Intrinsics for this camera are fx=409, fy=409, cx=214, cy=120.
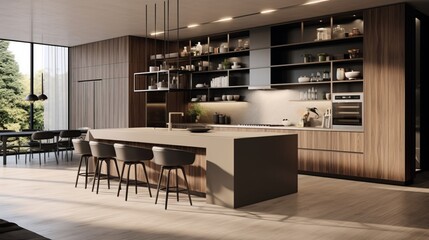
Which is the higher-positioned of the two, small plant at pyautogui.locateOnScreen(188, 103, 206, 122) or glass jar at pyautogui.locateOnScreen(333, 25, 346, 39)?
glass jar at pyautogui.locateOnScreen(333, 25, 346, 39)

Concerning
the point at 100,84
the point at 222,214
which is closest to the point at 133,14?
the point at 100,84

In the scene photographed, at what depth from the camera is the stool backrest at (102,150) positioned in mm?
5973

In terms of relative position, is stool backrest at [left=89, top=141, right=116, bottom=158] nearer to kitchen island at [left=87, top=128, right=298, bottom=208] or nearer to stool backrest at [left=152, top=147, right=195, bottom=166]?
kitchen island at [left=87, top=128, right=298, bottom=208]

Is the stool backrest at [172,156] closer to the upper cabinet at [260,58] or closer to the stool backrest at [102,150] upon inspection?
the stool backrest at [102,150]

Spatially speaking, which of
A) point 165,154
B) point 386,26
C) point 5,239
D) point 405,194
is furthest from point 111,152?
point 386,26

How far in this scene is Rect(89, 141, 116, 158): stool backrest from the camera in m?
5.97

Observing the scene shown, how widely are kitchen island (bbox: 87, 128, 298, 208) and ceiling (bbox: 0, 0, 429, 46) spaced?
2564 mm

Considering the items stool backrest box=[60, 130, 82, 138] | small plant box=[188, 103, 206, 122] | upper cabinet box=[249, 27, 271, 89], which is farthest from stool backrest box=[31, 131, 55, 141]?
upper cabinet box=[249, 27, 271, 89]

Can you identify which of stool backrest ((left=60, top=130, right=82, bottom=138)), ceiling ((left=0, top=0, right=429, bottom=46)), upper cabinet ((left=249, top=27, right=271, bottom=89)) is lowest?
stool backrest ((left=60, top=130, right=82, bottom=138))

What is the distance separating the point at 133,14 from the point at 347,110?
433 centimetres

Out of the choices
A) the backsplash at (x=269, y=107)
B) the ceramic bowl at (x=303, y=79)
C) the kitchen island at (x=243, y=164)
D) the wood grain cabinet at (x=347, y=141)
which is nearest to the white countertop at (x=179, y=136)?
the kitchen island at (x=243, y=164)

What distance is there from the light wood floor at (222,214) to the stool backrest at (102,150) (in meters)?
0.55

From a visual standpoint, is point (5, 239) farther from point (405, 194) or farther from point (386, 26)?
point (386, 26)

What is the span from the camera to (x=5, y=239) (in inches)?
98.2
